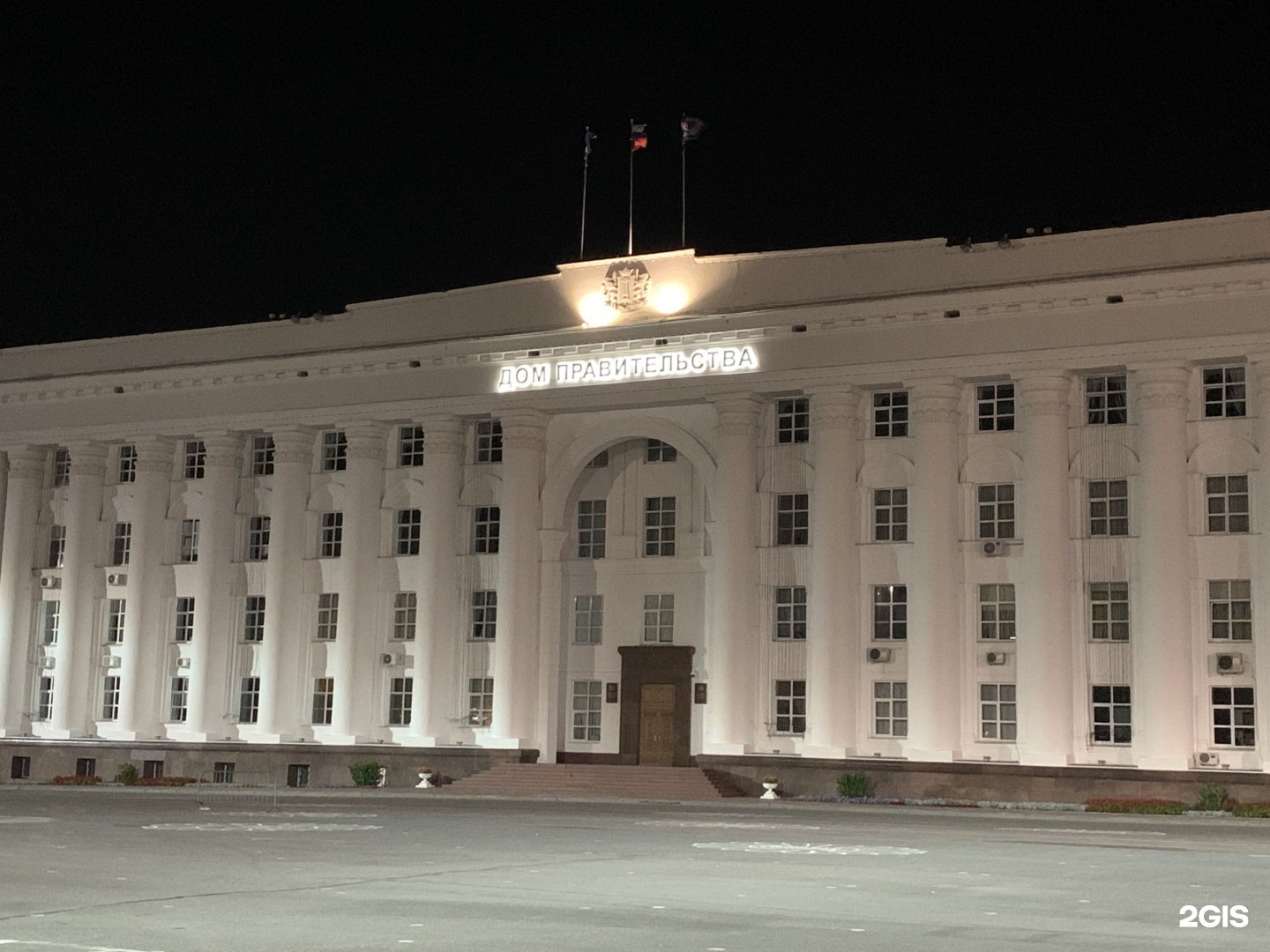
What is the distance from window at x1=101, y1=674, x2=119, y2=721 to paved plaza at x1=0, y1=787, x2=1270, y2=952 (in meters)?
24.4

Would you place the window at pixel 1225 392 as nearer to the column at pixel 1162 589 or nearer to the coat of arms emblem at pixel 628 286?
the column at pixel 1162 589

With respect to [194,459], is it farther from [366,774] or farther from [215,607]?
[366,774]

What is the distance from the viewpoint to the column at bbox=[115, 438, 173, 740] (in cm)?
5375

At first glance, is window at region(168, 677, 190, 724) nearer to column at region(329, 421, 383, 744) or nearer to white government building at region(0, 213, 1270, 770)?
white government building at region(0, 213, 1270, 770)

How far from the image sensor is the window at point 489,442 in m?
50.6

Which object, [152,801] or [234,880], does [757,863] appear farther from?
[152,801]

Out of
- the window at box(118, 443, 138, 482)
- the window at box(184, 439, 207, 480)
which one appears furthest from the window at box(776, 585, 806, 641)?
the window at box(118, 443, 138, 482)

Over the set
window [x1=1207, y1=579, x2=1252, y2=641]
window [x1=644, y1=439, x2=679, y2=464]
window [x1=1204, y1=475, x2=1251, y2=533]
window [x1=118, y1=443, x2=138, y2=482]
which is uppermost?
window [x1=118, y1=443, x2=138, y2=482]

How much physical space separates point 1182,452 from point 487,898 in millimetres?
29164

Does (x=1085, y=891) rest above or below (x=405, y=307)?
below

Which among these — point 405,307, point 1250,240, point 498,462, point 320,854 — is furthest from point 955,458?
point 320,854

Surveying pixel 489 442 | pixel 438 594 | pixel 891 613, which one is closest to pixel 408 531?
pixel 438 594

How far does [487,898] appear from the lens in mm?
15828

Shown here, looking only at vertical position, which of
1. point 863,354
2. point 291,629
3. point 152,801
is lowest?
point 152,801
